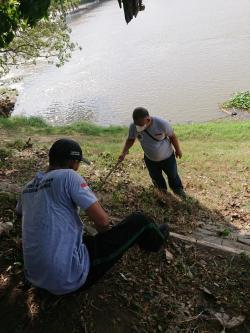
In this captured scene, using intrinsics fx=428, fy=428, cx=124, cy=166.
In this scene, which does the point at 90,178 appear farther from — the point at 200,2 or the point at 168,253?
the point at 200,2

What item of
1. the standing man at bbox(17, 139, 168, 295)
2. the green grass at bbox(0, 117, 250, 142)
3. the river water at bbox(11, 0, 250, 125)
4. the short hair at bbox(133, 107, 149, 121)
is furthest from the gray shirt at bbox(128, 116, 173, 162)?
the river water at bbox(11, 0, 250, 125)

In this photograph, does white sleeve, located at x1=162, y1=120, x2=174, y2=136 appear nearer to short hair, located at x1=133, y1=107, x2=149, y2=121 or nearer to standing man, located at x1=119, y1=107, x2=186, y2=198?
standing man, located at x1=119, y1=107, x2=186, y2=198

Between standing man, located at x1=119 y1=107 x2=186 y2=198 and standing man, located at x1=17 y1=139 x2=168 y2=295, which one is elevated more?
standing man, located at x1=17 y1=139 x2=168 y2=295

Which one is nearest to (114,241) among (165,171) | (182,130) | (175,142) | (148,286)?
(148,286)

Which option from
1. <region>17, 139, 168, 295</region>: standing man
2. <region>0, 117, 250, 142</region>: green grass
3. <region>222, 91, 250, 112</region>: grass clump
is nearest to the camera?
<region>17, 139, 168, 295</region>: standing man

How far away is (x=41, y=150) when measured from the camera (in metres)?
11.7

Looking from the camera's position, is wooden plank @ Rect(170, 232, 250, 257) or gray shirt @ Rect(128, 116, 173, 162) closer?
wooden plank @ Rect(170, 232, 250, 257)

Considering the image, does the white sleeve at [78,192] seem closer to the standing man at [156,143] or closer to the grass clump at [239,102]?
the standing man at [156,143]

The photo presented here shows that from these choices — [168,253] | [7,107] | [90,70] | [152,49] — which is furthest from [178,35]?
[168,253]

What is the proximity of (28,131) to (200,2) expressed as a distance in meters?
41.5

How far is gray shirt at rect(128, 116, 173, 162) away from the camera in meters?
6.92

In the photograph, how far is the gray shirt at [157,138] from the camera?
692cm

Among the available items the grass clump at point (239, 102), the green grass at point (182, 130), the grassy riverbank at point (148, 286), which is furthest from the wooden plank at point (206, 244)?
the grass clump at point (239, 102)

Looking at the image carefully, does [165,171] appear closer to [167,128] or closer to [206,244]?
[167,128]
